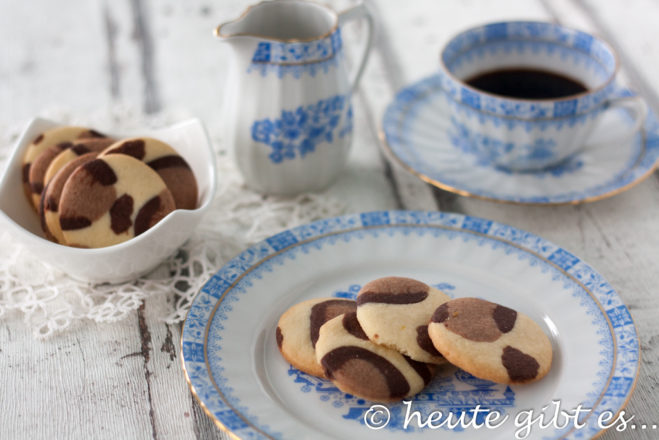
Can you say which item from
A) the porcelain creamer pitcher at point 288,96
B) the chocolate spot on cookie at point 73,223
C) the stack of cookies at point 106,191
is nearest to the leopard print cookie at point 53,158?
the stack of cookies at point 106,191

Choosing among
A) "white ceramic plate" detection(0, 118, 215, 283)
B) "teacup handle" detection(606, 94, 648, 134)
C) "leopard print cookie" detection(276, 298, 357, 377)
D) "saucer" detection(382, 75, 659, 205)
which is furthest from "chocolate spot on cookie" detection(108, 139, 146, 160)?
"teacup handle" detection(606, 94, 648, 134)

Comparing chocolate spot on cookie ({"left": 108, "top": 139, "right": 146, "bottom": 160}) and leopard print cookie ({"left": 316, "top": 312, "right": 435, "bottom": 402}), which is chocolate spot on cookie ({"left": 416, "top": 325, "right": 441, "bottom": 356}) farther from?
chocolate spot on cookie ({"left": 108, "top": 139, "right": 146, "bottom": 160})

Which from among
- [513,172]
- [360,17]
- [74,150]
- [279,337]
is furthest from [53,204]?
[513,172]

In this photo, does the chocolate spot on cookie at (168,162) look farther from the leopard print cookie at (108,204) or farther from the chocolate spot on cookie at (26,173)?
the chocolate spot on cookie at (26,173)

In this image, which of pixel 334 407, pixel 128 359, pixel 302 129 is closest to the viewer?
pixel 334 407

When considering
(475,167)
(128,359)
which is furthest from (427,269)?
→ (128,359)

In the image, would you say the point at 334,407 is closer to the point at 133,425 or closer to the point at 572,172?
the point at 133,425
